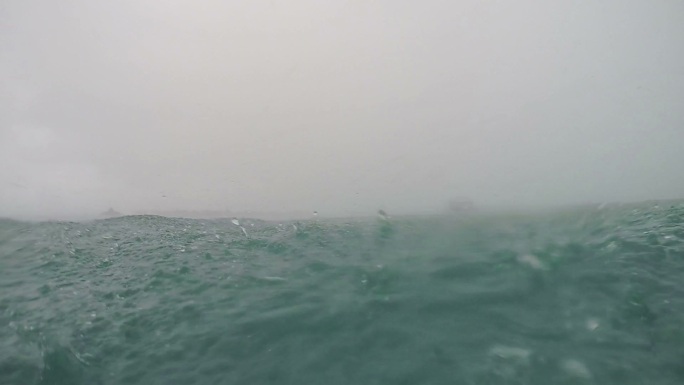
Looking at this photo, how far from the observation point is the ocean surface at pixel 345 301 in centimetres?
187

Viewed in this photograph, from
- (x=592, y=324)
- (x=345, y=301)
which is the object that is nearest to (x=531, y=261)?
(x=592, y=324)

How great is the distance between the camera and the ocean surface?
6.14 ft

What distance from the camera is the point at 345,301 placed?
2.31 meters

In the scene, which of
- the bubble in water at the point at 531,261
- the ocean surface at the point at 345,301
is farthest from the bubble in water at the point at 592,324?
the bubble in water at the point at 531,261

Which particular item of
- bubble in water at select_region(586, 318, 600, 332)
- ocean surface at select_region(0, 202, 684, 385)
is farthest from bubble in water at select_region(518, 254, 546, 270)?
bubble in water at select_region(586, 318, 600, 332)

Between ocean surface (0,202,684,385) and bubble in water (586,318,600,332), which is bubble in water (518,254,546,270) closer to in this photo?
ocean surface (0,202,684,385)

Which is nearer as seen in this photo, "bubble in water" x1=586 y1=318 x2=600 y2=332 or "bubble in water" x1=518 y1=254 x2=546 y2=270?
"bubble in water" x1=586 y1=318 x2=600 y2=332

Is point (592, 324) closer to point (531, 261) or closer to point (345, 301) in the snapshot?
point (531, 261)

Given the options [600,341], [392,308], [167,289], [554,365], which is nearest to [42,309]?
[167,289]

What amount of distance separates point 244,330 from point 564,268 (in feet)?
5.05

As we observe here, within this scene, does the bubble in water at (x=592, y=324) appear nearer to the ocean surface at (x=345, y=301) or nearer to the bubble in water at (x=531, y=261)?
the ocean surface at (x=345, y=301)

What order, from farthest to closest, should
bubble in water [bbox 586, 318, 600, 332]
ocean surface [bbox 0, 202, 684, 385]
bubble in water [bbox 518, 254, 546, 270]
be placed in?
1. bubble in water [bbox 518, 254, 546, 270]
2. bubble in water [bbox 586, 318, 600, 332]
3. ocean surface [bbox 0, 202, 684, 385]

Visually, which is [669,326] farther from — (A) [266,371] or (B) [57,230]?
(B) [57,230]

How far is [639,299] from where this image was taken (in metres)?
2.24
